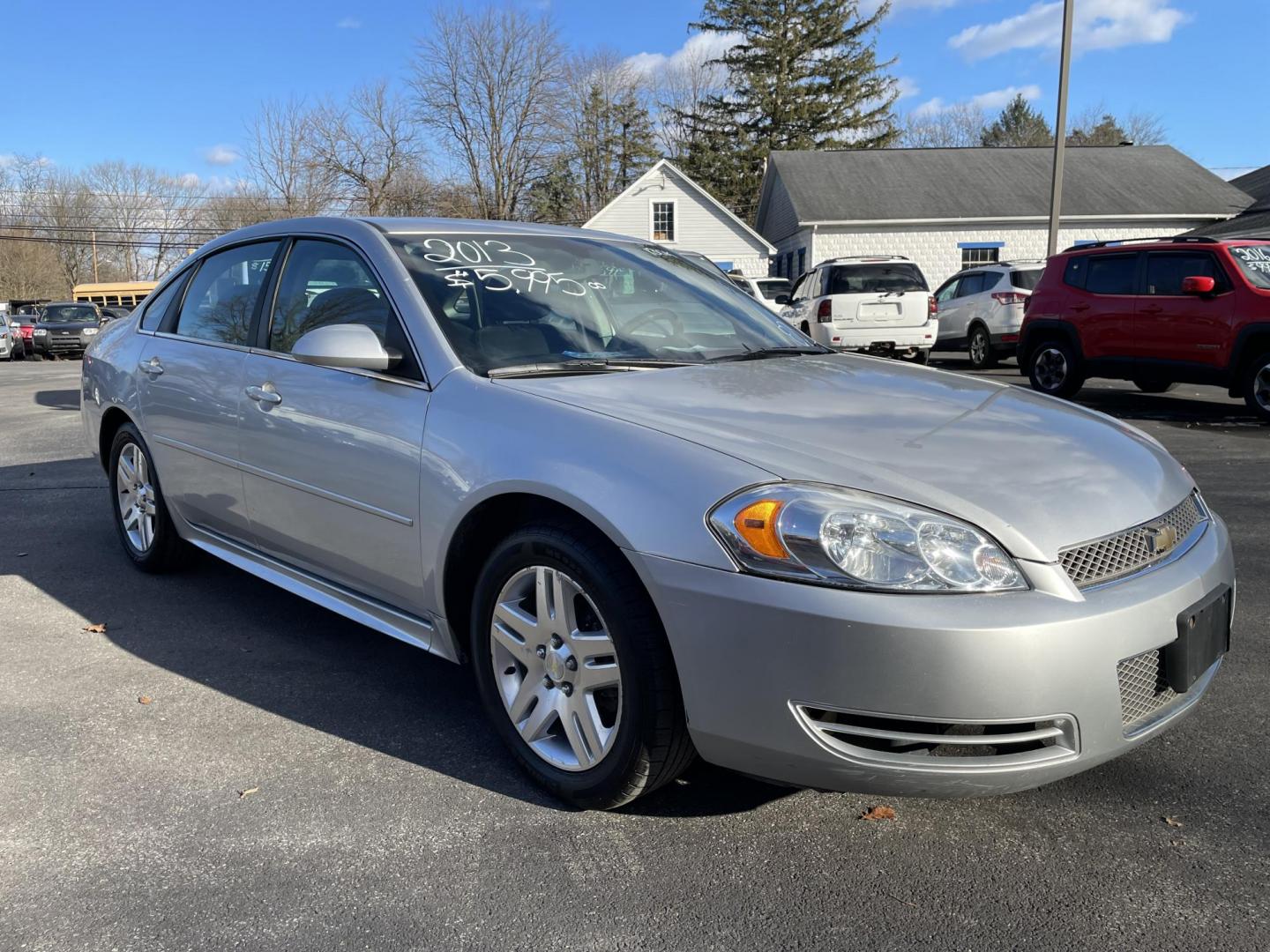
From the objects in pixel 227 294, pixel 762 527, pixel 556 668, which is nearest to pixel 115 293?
pixel 227 294

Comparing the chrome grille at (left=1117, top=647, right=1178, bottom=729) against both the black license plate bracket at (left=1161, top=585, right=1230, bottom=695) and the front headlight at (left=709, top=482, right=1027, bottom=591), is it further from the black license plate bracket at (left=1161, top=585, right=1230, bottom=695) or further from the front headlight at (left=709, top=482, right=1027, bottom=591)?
the front headlight at (left=709, top=482, right=1027, bottom=591)

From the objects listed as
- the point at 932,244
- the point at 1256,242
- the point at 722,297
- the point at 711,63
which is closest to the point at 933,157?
the point at 932,244

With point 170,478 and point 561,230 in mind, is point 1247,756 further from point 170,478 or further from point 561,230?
point 170,478

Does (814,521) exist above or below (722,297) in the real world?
below

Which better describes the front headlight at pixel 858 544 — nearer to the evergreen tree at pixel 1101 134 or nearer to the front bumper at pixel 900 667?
the front bumper at pixel 900 667

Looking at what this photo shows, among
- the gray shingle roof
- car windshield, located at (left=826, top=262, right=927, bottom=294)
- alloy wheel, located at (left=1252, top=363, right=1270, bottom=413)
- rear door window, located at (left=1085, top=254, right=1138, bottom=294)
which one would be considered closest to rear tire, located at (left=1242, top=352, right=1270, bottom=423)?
alloy wheel, located at (left=1252, top=363, right=1270, bottom=413)

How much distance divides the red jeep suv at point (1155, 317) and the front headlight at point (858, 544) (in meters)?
9.11

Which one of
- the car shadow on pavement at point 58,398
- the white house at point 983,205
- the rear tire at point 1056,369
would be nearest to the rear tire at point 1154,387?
the rear tire at point 1056,369

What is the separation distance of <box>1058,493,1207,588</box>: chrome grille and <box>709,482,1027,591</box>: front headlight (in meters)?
0.17

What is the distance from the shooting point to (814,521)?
2203 millimetres

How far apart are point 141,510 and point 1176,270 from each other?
991cm

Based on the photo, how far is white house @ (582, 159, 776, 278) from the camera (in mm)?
37906

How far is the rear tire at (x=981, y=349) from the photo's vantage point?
16.2m

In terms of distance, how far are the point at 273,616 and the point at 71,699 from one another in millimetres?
936
